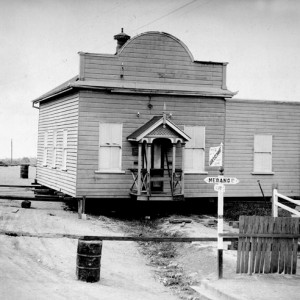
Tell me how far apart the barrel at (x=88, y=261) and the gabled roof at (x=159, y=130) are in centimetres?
853

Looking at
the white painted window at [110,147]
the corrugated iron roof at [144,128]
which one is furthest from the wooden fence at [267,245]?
the white painted window at [110,147]

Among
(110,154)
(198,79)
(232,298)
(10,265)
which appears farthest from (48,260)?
(198,79)

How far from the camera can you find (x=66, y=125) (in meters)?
20.7

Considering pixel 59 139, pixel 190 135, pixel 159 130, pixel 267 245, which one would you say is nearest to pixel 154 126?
pixel 159 130

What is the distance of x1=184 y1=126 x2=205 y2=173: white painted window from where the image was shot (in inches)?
802

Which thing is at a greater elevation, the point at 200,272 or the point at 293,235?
the point at 293,235

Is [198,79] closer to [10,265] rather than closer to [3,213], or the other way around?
[3,213]

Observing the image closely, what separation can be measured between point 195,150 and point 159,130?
2444 mm

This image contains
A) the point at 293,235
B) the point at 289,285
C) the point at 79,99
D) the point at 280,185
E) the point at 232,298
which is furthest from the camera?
the point at 280,185

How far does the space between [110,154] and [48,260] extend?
26.3 ft

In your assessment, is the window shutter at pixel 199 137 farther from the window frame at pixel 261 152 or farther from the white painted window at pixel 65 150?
the white painted window at pixel 65 150

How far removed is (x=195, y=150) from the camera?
20.5 meters

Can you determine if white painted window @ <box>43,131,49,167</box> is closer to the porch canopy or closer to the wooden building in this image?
the wooden building

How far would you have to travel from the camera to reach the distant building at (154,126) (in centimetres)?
1898
